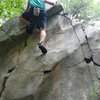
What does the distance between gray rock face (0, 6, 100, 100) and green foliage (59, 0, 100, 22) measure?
33.7 ft

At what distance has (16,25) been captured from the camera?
22.4 ft

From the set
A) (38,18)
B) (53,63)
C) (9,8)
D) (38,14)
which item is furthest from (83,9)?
(53,63)

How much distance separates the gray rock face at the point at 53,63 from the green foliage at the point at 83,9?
10274 mm

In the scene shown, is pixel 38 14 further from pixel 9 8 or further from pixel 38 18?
pixel 9 8

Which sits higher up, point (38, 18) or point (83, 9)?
point (38, 18)

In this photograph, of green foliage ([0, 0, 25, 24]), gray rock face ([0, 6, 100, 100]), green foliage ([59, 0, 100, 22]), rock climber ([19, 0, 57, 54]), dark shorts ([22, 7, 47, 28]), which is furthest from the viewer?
green foliage ([59, 0, 100, 22])

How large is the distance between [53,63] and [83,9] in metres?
13.1

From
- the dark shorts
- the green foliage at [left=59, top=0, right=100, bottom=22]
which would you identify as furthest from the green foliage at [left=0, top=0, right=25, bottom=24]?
the green foliage at [left=59, top=0, right=100, bottom=22]

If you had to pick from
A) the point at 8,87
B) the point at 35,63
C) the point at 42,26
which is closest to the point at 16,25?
the point at 42,26

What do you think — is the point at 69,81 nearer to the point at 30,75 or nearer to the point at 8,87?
the point at 30,75

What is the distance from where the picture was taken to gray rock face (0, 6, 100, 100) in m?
5.14

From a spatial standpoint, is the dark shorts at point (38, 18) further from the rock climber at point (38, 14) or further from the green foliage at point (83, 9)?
the green foliage at point (83, 9)

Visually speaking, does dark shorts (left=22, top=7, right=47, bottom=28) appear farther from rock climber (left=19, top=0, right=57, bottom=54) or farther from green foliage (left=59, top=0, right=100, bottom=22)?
green foliage (left=59, top=0, right=100, bottom=22)

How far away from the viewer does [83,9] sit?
1672 cm
